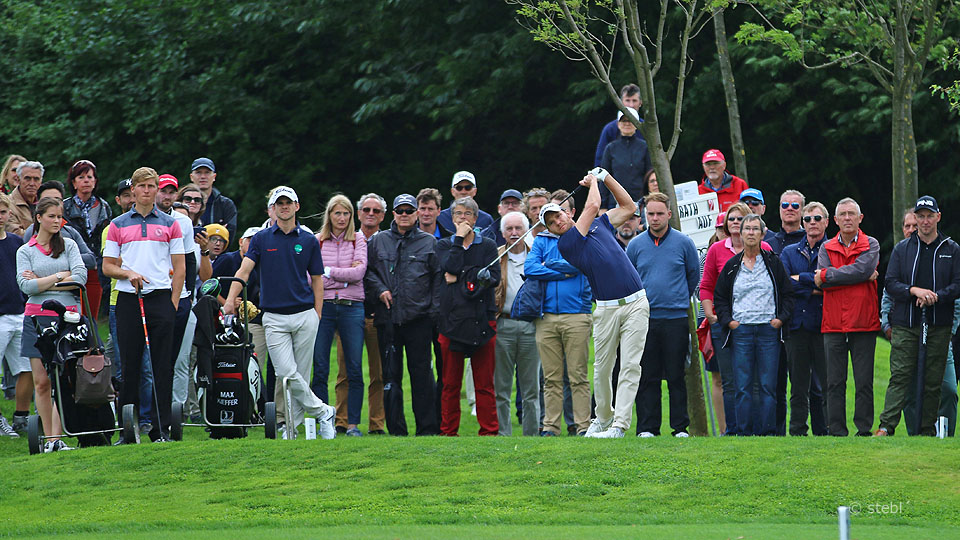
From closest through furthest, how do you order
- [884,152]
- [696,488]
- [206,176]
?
[696,488] → [206,176] → [884,152]

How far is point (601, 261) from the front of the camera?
473 inches

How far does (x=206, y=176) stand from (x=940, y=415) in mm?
8046

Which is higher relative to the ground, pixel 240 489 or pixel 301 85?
pixel 301 85

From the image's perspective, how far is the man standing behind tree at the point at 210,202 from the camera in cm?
1508

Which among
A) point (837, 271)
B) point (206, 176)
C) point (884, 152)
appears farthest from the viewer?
point (884, 152)

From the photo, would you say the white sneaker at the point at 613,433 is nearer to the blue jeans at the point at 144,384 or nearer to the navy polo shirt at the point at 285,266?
the navy polo shirt at the point at 285,266

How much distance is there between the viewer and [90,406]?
39.8 feet

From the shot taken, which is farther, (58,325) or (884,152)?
(884,152)

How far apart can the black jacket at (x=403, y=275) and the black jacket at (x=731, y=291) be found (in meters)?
2.72

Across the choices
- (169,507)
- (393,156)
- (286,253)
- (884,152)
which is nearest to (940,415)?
(286,253)

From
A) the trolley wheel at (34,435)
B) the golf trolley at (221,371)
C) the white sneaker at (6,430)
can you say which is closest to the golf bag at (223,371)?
the golf trolley at (221,371)

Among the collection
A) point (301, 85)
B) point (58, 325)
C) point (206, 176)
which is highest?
point (301, 85)

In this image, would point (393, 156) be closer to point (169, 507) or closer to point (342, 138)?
point (342, 138)

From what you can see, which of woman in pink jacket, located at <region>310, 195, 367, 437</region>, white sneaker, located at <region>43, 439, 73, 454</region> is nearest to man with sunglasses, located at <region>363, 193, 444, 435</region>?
woman in pink jacket, located at <region>310, 195, 367, 437</region>
